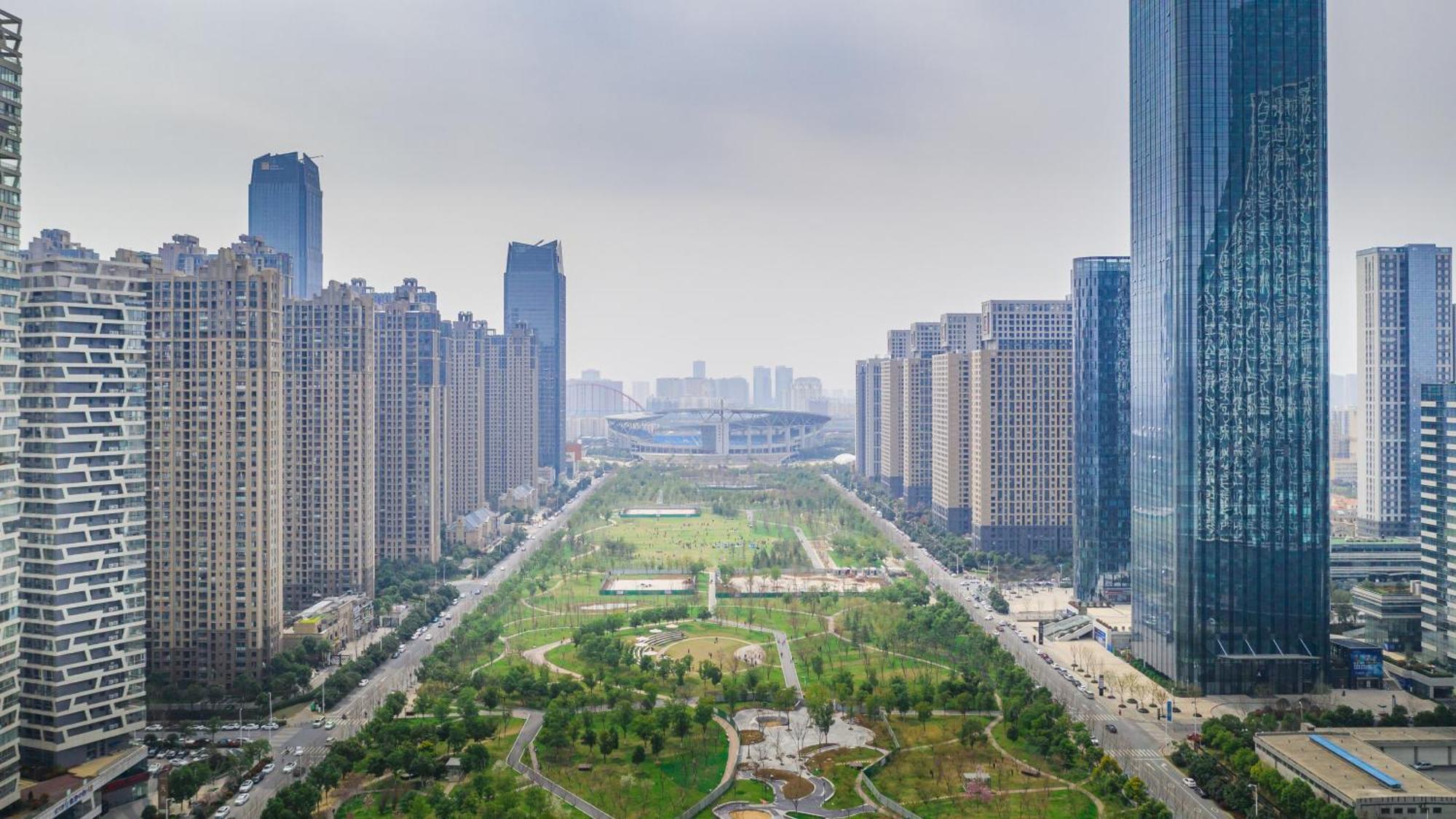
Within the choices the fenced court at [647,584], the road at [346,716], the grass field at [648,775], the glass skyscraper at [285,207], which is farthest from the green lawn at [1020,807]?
the glass skyscraper at [285,207]

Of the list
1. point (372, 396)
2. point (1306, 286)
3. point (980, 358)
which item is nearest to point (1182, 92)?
point (1306, 286)

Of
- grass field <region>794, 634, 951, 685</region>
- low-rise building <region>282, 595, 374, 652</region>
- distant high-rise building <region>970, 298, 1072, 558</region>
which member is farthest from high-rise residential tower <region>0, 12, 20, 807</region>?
distant high-rise building <region>970, 298, 1072, 558</region>

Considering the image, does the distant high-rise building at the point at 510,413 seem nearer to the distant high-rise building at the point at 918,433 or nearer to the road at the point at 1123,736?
the distant high-rise building at the point at 918,433

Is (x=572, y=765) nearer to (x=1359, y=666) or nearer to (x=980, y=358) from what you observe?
(x=1359, y=666)

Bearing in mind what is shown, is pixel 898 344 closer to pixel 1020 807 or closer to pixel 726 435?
pixel 726 435

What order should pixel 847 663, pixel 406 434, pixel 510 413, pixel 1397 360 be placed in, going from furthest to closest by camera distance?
pixel 510 413, pixel 1397 360, pixel 406 434, pixel 847 663

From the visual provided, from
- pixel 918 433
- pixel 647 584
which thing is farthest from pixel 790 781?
pixel 918 433
